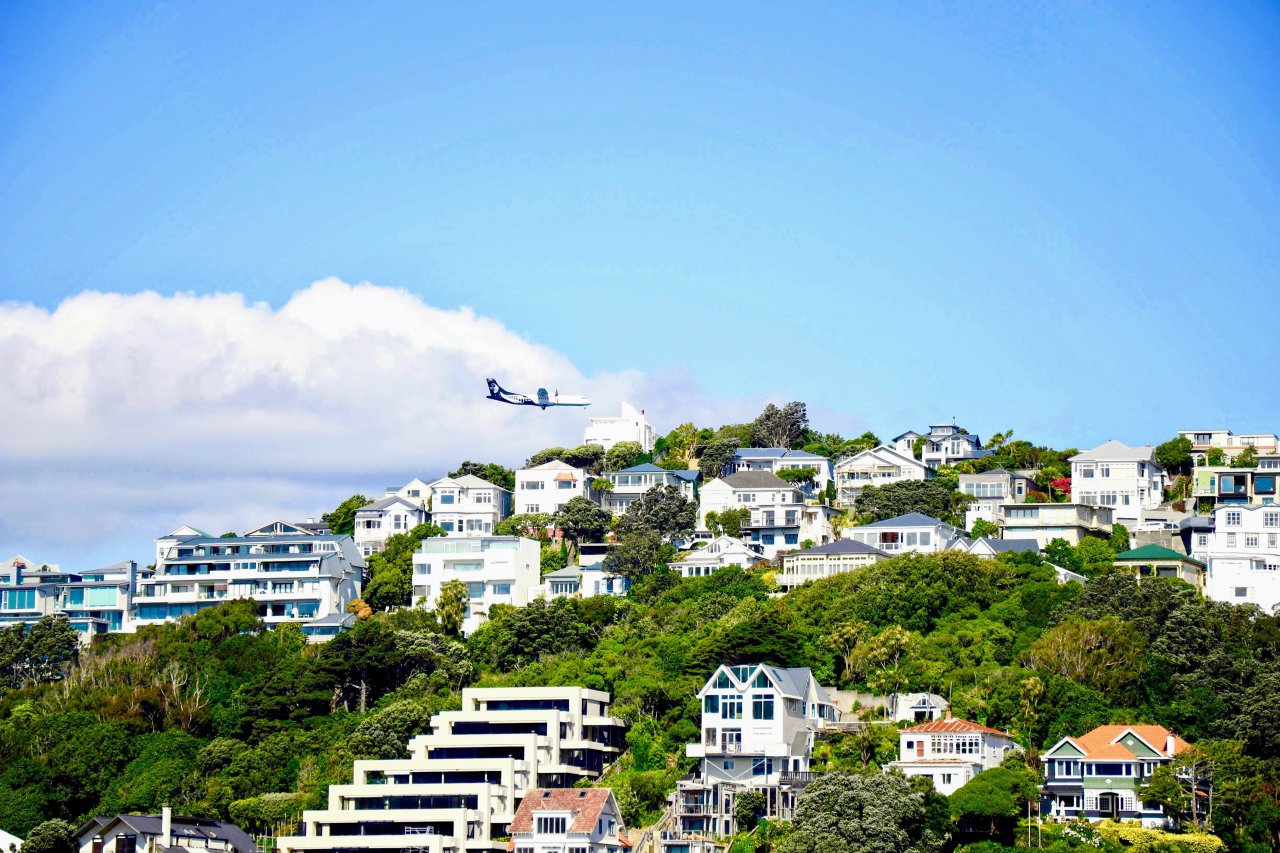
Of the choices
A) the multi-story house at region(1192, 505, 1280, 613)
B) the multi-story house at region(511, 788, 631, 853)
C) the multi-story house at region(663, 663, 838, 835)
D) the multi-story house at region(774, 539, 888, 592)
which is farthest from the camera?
the multi-story house at region(774, 539, 888, 592)

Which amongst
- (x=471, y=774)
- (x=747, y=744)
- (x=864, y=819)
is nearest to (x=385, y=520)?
(x=471, y=774)

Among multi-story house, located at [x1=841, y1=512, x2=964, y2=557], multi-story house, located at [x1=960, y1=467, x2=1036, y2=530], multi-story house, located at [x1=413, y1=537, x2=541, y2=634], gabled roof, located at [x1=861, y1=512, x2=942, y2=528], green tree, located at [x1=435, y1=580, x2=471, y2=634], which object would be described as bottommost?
green tree, located at [x1=435, y1=580, x2=471, y2=634]

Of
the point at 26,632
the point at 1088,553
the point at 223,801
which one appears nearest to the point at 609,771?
the point at 223,801

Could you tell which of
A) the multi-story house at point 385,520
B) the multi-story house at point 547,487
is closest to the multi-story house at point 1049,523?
the multi-story house at point 547,487

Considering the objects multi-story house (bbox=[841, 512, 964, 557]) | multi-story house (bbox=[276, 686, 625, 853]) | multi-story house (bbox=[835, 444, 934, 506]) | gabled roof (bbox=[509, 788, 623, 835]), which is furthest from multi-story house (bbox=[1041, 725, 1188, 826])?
multi-story house (bbox=[835, 444, 934, 506])

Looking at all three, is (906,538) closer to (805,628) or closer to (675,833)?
(805,628)

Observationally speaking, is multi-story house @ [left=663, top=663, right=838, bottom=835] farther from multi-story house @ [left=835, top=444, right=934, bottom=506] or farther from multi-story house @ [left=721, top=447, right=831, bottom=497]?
multi-story house @ [left=721, top=447, right=831, bottom=497]
